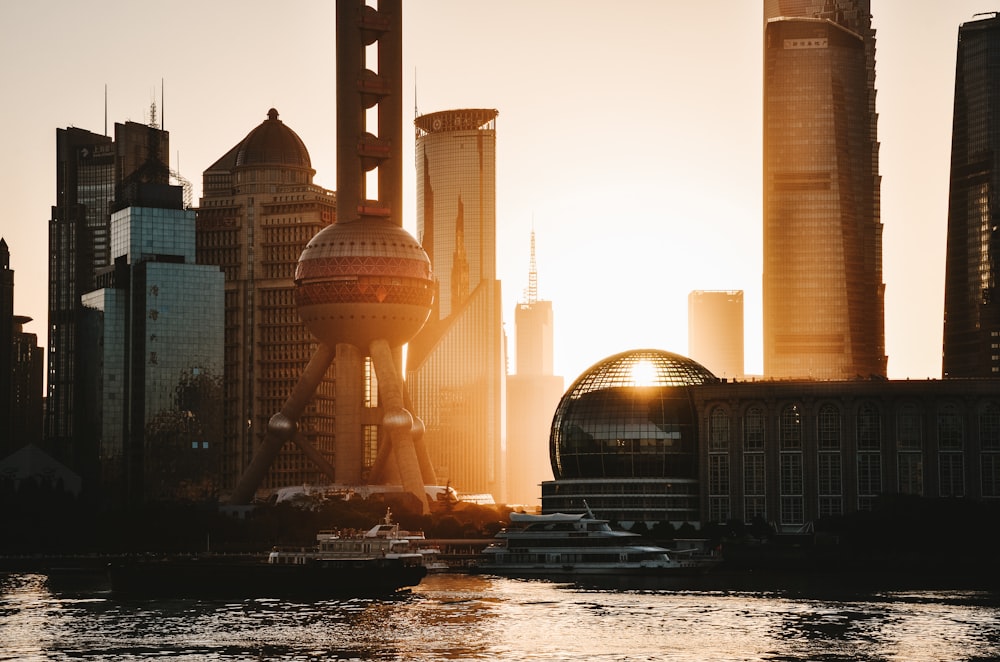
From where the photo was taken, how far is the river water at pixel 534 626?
13412 cm

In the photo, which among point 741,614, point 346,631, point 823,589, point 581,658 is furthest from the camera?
point 823,589

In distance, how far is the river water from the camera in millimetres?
134125

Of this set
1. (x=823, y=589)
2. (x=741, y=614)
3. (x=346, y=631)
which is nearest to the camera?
(x=346, y=631)

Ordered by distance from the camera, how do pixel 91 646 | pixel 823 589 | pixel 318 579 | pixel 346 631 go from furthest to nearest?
pixel 318 579, pixel 823 589, pixel 346 631, pixel 91 646

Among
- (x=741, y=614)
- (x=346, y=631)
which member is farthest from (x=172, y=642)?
(x=741, y=614)

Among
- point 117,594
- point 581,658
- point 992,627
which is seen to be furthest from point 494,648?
point 117,594

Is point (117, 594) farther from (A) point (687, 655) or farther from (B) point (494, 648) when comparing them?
(A) point (687, 655)

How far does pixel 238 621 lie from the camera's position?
162 metres

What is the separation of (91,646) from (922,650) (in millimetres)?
68877

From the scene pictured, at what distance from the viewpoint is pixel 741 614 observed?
160000 mm

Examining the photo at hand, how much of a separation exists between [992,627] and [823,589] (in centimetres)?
4122

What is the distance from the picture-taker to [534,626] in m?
151

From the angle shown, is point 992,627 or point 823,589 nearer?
point 992,627

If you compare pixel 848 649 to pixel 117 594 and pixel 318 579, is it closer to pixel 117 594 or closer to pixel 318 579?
pixel 318 579
